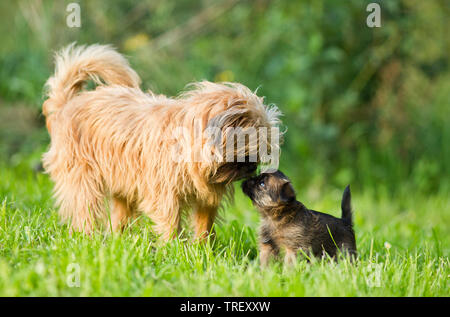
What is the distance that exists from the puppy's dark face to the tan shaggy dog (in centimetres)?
23

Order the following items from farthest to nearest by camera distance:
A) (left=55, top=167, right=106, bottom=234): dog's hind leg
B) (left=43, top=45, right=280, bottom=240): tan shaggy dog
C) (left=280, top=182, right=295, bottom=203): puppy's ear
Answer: (left=55, top=167, right=106, bottom=234): dog's hind leg < (left=280, top=182, right=295, bottom=203): puppy's ear < (left=43, top=45, right=280, bottom=240): tan shaggy dog

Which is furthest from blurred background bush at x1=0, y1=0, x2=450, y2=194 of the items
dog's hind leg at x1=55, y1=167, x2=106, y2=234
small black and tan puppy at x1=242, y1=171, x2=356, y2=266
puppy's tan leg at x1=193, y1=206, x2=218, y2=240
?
small black and tan puppy at x1=242, y1=171, x2=356, y2=266

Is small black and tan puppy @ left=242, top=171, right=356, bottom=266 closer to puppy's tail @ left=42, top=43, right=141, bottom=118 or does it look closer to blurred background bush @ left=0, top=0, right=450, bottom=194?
puppy's tail @ left=42, top=43, right=141, bottom=118

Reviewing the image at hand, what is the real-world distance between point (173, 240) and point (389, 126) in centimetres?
596

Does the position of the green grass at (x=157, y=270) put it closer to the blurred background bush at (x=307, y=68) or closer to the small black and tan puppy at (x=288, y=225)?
the small black and tan puppy at (x=288, y=225)

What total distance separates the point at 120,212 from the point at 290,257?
68.0 inches

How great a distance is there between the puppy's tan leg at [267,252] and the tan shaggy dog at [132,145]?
1.64 ft

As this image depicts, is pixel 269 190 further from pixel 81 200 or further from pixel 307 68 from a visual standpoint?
pixel 307 68

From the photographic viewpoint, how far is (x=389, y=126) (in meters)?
8.91

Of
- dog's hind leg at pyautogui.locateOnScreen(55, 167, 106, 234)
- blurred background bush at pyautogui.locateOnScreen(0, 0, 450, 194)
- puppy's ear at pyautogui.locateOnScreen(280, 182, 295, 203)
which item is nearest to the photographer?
puppy's ear at pyautogui.locateOnScreen(280, 182, 295, 203)

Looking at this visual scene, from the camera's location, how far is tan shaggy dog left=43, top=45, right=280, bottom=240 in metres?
3.83

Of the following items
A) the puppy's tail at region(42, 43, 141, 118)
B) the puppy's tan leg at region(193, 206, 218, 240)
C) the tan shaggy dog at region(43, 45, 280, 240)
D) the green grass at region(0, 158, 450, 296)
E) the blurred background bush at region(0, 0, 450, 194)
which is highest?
the blurred background bush at region(0, 0, 450, 194)
